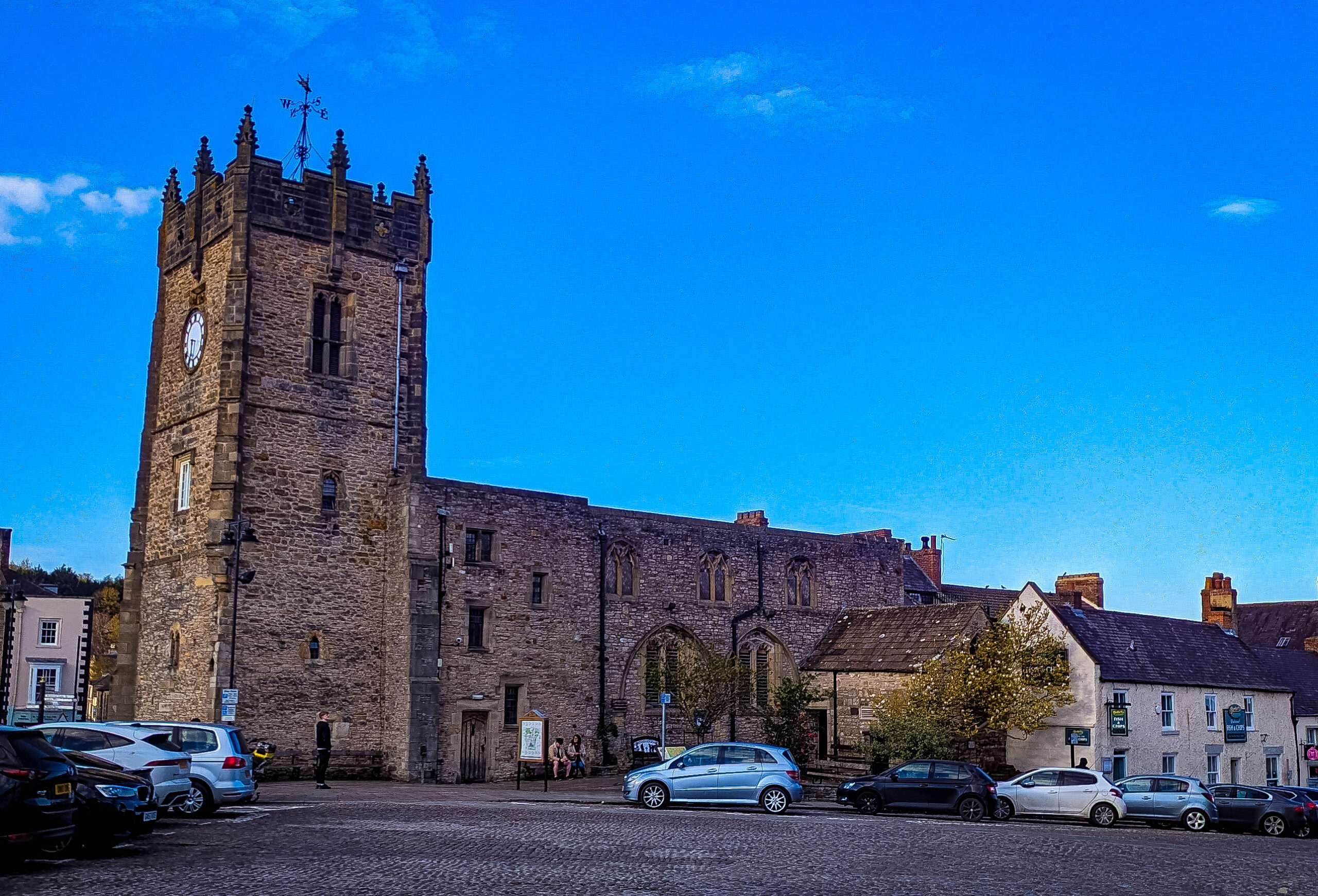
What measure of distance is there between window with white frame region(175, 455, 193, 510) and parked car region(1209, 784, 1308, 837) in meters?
28.5

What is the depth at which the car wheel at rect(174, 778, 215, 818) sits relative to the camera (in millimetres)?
23156

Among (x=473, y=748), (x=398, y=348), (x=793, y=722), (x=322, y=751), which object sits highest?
(x=398, y=348)

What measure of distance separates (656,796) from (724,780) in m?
1.48

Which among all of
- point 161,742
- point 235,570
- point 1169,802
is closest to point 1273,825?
point 1169,802

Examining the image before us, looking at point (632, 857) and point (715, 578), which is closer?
point (632, 857)

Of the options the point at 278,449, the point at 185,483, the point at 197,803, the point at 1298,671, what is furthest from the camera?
the point at 1298,671

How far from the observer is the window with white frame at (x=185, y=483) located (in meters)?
39.4

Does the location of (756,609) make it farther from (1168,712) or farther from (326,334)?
(326,334)

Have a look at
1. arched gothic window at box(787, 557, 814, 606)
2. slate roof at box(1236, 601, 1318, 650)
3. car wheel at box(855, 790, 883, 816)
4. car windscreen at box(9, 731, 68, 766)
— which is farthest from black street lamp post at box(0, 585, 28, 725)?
slate roof at box(1236, 601, 1318, 650)

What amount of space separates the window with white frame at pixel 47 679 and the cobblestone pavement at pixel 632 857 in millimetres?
45722

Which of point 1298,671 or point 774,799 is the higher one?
point 1298,671

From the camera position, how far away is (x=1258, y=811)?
31.3 m

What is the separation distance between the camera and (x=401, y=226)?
42.2 meters

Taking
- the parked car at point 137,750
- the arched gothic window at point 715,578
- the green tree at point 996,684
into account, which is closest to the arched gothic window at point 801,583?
the arched gothic window at point 715,578
